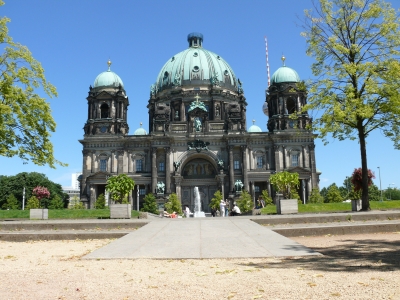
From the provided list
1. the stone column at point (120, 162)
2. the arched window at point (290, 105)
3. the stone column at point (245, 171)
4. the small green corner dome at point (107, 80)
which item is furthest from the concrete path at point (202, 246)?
the small green corner dome at point (107, 80)

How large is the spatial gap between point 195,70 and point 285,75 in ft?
58.4

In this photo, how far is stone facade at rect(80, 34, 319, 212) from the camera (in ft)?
211

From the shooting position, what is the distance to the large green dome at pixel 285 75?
68125mm

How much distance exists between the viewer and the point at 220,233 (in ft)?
50.5

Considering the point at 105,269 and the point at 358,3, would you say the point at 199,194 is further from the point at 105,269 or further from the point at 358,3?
the point at 105,269

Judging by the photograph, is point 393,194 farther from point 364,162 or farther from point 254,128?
point 364,162

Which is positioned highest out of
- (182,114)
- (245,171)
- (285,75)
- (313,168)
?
(285,75)

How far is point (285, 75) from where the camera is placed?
68.5 metres

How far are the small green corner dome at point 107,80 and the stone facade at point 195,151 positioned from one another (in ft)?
2.34

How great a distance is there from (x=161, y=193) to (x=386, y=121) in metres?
42.5

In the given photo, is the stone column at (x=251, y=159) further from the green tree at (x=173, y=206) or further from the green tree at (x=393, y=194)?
the green tree at (x=393, y=194)

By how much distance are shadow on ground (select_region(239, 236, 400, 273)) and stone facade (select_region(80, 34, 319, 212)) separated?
167ft

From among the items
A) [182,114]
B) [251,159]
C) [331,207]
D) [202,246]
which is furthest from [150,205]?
[202,246]

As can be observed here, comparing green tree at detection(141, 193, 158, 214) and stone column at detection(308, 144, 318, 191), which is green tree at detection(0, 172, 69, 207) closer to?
green tree at detection(141, 193, 158, 214)
